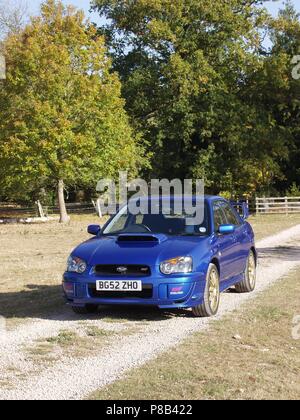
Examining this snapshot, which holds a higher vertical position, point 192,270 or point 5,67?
point 5,67

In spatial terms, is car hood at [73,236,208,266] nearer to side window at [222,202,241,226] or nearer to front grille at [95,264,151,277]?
front grille at [95,264,151,277]

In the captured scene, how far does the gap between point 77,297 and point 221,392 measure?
143 inches

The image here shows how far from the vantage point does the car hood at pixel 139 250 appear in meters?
8.41

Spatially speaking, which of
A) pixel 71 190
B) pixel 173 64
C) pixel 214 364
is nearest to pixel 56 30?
pixel 173 64

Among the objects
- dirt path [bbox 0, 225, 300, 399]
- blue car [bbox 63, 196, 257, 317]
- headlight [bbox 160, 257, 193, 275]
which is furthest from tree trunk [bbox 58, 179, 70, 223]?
headlight [bbox 160, 257, 193, 275]

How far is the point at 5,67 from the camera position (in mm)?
37969

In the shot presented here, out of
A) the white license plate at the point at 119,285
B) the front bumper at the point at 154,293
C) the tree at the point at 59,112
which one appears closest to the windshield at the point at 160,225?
the front bumper at the point at 154,293

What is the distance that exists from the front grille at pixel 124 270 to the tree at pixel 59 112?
27.8 meters

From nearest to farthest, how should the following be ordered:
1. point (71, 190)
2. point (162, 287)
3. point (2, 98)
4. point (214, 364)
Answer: point (214, 364), point (162, 287), point (2, 98), point (71, 190)

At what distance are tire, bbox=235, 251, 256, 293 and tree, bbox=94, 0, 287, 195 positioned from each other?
3155cm

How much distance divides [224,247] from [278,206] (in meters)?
34.4

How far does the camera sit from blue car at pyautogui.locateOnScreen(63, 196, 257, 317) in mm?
8312

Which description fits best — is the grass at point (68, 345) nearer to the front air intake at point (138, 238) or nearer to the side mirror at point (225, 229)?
the front air intake at point (138, 238)
